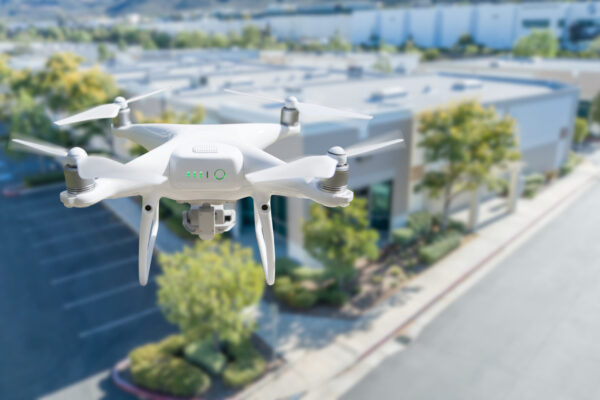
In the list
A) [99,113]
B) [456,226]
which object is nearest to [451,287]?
[456,226]

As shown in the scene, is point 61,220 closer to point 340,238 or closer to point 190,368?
point 190,368

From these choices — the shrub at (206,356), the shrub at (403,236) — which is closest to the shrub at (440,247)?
the shrub at (403,236)

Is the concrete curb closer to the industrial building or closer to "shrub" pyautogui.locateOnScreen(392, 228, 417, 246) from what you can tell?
"shrub" pyautogui.locateOnScreen(392, 228, 417, 246)

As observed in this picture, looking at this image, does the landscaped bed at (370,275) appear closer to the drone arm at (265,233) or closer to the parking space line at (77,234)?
the parking space line at (77,234)

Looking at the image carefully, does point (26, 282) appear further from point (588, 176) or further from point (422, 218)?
point (588, 176)

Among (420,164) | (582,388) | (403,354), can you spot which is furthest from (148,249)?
(420,164)
